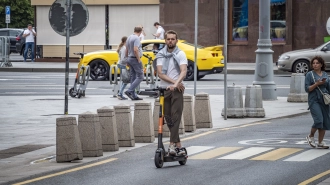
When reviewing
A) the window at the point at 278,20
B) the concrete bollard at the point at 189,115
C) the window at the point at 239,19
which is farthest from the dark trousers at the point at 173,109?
the window at the point at 239,19

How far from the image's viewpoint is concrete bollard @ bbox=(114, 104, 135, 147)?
46.5ft

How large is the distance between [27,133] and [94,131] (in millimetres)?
3567

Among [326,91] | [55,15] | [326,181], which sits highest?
[55,15]

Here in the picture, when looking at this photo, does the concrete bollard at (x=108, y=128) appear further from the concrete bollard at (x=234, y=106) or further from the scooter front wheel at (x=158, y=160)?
the concrete bollard at (x=234, y=106)

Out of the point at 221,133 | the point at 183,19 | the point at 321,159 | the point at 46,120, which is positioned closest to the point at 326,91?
the point at 321,159

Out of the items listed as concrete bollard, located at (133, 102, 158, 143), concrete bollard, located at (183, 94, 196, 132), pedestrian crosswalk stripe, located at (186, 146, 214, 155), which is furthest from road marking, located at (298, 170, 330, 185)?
concrete bollard, located at (183, 94, 196, 132)

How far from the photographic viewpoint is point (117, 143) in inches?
545

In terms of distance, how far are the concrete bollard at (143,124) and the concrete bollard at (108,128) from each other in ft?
3.28

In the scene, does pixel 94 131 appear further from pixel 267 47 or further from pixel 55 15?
pixel 267 47

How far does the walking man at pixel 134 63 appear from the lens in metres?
23.5

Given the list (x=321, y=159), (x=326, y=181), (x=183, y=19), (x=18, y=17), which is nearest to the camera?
(x=326, y=181)

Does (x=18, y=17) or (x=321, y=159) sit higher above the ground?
(x=18, y=17)

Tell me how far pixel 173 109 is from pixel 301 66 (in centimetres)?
2313

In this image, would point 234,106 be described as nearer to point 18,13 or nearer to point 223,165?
point 223,165
